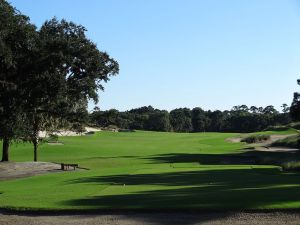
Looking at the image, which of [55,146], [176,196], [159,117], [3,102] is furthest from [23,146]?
[159,117]

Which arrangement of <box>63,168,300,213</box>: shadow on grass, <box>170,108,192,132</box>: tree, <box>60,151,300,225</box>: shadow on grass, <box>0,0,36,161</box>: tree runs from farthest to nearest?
<box>170,108,192,132</box>: tree < <box>0,0,36,161</box>: tree < <box>63,168,300,213</box>: shadow on grass < <box>60,151,300,225</box>: shadow on grass

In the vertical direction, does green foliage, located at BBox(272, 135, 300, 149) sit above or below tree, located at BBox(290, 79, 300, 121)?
below

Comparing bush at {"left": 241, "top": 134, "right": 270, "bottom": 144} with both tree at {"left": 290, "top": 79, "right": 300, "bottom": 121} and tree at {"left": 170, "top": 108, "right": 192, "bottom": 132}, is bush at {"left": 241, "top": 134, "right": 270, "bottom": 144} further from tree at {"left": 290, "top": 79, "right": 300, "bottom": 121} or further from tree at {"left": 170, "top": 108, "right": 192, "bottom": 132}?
tree at {"left": 170, "top": 108, "right": 192, "bottom": 132}

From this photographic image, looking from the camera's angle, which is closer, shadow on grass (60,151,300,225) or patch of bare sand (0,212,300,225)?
patch of bare sand (0,212,300,225)

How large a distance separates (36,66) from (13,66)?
5.80 feet

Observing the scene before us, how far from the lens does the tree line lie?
1364 inches

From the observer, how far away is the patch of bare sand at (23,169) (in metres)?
38.5

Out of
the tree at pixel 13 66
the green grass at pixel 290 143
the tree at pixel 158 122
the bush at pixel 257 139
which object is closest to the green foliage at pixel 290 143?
the green grass at pixel 290 143

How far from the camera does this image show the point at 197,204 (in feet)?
56.7

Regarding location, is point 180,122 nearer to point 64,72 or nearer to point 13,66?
point 64,72

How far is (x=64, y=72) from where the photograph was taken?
129 feet

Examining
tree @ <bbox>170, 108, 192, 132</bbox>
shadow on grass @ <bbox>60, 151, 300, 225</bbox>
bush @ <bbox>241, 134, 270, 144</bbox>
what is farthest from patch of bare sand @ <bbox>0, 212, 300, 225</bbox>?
tree @ <bbox>170, 108, 192, 132</bbox>

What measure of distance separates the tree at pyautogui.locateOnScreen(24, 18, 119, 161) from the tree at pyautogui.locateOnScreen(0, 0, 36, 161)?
72 cm

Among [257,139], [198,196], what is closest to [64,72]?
[198,196]
